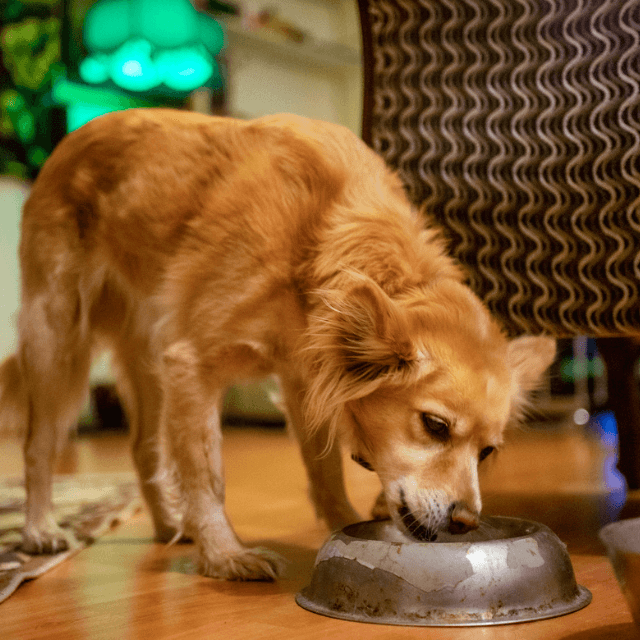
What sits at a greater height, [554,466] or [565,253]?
[565,253]

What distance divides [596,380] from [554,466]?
3837mm

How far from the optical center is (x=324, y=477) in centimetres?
216

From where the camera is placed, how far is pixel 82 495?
119 inches

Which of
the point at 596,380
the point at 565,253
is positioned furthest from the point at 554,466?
the point at 596,380

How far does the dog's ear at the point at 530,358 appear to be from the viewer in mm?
1839

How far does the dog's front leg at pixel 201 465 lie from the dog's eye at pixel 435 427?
493 mm

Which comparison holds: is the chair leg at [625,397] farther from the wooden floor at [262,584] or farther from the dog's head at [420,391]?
the dog's head at [420,391]

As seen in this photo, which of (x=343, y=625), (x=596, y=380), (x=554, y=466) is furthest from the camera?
(x=596, y=380)

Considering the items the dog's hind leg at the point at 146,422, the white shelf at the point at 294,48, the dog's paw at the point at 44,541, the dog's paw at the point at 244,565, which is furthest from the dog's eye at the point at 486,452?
the white shelf at the point at 294,48

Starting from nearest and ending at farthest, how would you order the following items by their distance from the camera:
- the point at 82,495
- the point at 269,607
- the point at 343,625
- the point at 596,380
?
the point at 343,625 < the point at 269,607 < the point at 82,495 < the point at 596,380

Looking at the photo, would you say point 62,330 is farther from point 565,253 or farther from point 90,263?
point 565,253

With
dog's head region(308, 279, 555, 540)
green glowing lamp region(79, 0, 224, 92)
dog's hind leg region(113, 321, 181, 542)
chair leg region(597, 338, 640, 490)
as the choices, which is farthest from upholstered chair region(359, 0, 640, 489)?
green glowing lamp region(79, 0, 224, 92)

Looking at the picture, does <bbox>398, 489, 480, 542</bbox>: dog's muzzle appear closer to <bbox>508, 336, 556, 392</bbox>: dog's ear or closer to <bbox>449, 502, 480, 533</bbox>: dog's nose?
<bbox>449, 502, 480, 533</bbox>: dog's nose

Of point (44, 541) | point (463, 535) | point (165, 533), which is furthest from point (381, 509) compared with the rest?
point (44, 541)
